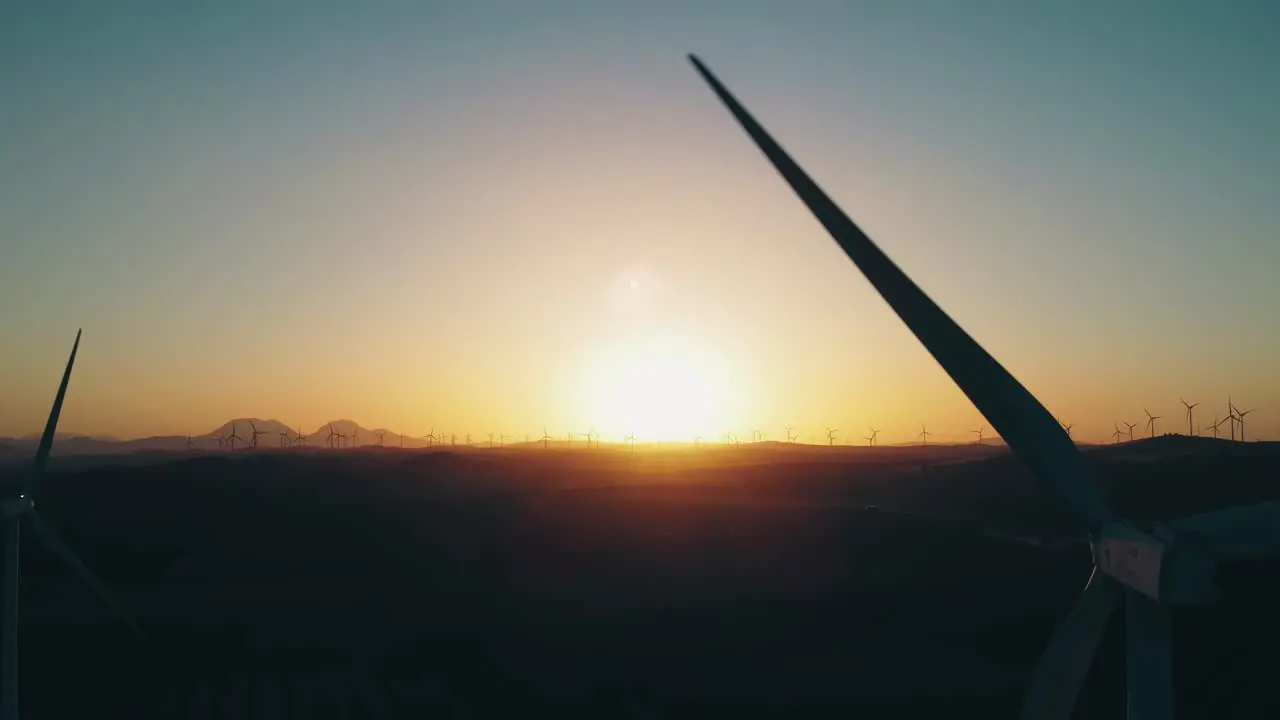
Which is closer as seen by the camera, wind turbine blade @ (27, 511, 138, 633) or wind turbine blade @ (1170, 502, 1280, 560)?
wind turbine blade @ (1170, 502, 1280, 560)

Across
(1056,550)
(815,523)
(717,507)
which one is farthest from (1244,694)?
(717,507)

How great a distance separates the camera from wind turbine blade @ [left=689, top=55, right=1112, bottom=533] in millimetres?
7742

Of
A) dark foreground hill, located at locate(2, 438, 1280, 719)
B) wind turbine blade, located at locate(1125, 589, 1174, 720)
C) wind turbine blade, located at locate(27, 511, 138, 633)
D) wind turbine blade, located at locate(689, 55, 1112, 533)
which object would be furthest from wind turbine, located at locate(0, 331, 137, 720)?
wind turbine blade, located at locate(1125, 589, 1174, 720)

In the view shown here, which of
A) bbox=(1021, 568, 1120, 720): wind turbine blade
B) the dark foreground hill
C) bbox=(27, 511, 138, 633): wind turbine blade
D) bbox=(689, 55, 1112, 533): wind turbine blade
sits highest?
bbox=(689, 55, 1112, 533): wind turbine blade

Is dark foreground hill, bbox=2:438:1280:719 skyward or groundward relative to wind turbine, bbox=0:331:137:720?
groundward

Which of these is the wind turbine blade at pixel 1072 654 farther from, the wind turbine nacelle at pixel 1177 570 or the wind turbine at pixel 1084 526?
the wind turbine nacelle at pixel 1177 570

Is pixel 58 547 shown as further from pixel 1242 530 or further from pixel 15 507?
pixel 1242 530

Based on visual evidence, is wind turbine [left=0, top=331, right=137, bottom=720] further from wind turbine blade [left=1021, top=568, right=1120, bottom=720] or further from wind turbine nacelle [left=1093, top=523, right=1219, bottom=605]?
wind turbine nacelle [left=1093, top=523, right=1219, bottom=605]

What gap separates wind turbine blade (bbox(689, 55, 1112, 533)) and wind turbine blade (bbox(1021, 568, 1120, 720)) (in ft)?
2.38

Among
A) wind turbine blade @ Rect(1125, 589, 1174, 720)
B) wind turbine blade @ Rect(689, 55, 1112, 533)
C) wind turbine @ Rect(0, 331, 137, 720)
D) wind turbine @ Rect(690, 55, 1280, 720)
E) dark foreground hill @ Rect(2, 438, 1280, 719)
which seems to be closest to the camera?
wind turbine @ Rect(690, 55, 1280, 720)

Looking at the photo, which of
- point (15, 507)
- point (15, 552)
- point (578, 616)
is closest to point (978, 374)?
point (15, 552)

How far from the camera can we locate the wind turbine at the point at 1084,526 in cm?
571

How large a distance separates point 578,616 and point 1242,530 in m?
30.1

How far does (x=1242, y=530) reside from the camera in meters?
5.93
